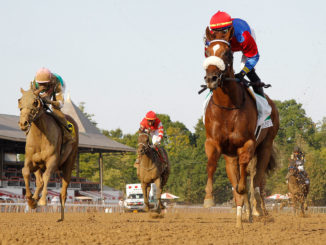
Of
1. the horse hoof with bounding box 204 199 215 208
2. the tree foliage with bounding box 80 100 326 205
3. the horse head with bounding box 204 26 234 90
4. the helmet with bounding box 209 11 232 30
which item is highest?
the tree foliage with bounding box 80 100 326 205

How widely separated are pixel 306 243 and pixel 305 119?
64.8 meters

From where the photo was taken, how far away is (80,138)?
1880 inches

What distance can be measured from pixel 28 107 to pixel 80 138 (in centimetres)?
3776

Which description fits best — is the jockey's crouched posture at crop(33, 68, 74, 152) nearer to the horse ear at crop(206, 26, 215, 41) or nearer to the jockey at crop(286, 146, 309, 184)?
the horse ear at crop(206, 26, 215, 41)

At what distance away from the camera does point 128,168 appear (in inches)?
2938

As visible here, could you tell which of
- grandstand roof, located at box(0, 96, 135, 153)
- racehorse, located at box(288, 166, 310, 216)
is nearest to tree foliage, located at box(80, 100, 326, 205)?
grandstand roof, located at box(0, 96, 135, 153)

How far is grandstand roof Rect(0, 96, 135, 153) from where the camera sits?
3891cm

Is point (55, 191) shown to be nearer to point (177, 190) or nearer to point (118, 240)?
point (177, 190)

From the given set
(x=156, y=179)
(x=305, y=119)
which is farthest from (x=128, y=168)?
(x=156, y=179)

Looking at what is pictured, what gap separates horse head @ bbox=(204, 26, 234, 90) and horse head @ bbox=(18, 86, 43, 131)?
143 inches

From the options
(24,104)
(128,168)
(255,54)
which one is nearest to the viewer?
(255,54)

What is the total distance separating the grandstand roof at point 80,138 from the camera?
3891 centimetres

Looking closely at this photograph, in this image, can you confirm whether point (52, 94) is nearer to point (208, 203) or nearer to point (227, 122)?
point (227, 122)

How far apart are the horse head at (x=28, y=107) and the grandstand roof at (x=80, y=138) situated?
26.9 meters
